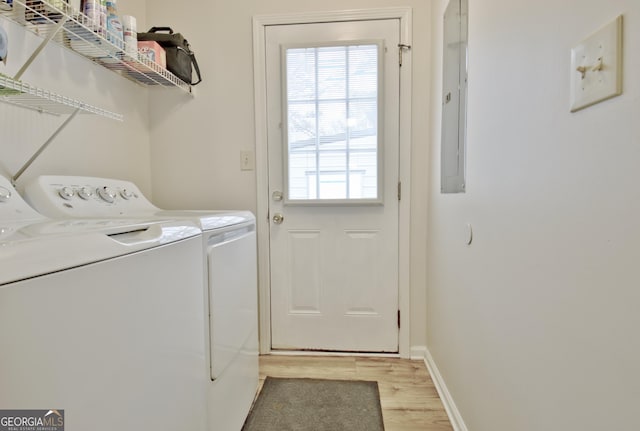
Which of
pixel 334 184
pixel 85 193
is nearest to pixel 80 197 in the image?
pixel 85 193

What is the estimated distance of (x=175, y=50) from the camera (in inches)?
67.7

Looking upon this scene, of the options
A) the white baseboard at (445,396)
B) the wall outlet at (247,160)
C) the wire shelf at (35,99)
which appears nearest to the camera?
the wire shelf at (35,99)

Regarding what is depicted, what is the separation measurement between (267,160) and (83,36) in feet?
A: 3.32

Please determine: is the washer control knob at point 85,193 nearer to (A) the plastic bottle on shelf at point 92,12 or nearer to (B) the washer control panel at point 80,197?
(B) the washer control panel at point 80,197

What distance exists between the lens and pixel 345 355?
1.97 metres

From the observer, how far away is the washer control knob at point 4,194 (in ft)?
3.17

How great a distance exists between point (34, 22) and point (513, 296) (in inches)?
74.9

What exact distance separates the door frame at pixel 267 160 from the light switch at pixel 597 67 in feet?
4.23

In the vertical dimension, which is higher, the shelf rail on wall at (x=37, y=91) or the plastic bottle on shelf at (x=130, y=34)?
the plastic bottle on shelf at (x=130, y=34)

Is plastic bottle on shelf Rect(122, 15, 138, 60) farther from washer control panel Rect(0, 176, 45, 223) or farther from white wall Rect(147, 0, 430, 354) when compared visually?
washer control panel Rect(0, 176, 45, 223)

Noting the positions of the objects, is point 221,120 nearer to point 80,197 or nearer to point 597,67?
point 80,197

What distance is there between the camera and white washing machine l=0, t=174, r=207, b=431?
0.49m

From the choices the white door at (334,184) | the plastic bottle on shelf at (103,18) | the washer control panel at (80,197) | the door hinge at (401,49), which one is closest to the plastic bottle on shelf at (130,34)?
the plastic bottle on shelf at (103,18)
